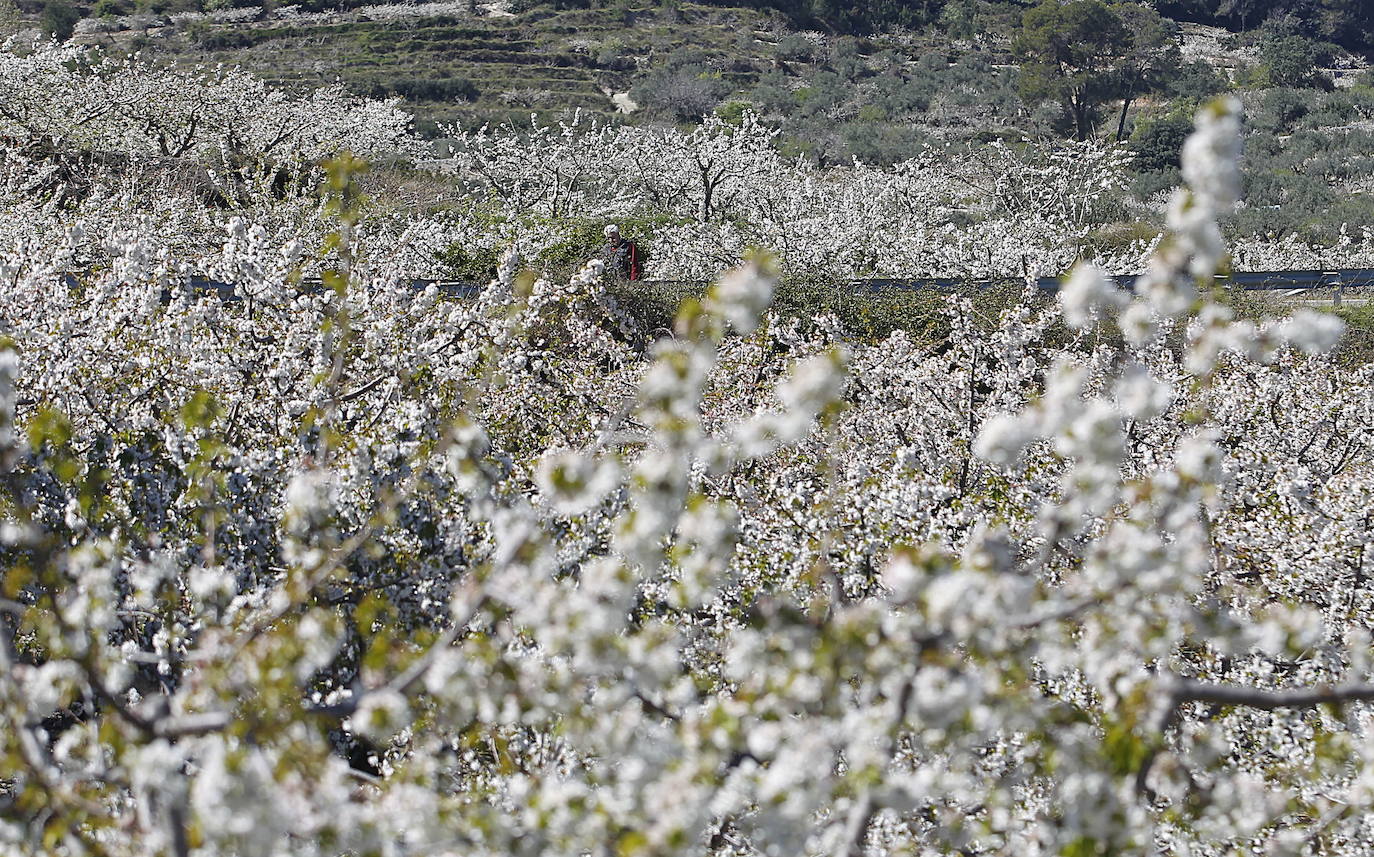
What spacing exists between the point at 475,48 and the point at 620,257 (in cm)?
4513

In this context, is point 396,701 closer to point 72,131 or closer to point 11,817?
point 11,817

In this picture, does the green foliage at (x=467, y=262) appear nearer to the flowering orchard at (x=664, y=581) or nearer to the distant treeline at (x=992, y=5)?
the flowering orchard at (x=664, y=581)

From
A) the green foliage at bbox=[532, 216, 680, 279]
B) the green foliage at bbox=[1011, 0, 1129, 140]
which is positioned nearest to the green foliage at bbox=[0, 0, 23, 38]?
the green foliage at bbox=[532, 216, 680, 279]

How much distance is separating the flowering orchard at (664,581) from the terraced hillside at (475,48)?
36578mm

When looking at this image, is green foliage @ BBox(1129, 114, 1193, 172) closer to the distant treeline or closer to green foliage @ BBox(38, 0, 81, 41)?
the distant treeline

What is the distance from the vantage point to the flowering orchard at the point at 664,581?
2.40 meters

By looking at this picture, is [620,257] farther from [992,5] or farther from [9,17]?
[992,5]

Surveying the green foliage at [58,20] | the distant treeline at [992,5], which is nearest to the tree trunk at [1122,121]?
the distant treeline at [992,5]

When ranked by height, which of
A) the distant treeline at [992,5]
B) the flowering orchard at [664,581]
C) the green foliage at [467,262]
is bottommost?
the green foliage at [467,262]

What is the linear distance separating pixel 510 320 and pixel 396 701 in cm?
438

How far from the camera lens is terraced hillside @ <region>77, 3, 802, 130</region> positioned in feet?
156

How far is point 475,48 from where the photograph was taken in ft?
183

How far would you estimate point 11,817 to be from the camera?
279cm

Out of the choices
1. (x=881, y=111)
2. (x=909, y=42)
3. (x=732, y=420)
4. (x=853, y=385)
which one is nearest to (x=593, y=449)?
(x=732, y=420)
